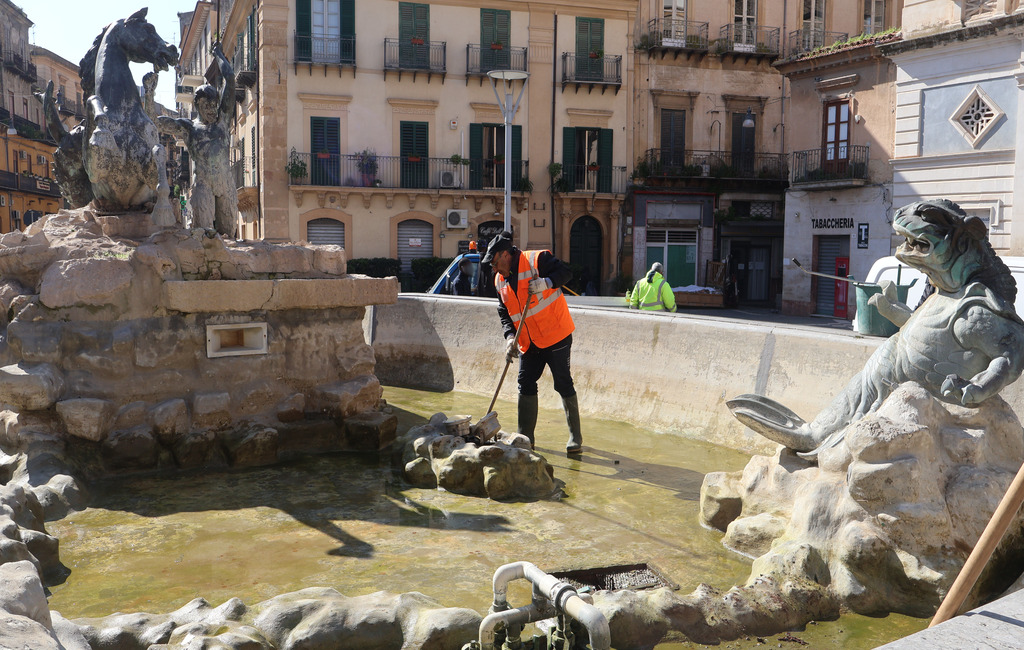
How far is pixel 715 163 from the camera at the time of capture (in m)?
27.9

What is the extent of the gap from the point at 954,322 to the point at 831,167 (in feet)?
66.7

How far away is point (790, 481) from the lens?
4.77 m

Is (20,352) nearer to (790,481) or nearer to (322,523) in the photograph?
(322,523)

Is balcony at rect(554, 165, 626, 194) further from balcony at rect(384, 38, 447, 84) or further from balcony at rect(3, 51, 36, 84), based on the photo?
balcony at rect(3, 51, 36, 84)

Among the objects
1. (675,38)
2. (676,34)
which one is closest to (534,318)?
(675,38)

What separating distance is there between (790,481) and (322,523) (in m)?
2.69

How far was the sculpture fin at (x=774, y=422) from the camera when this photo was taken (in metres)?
4.86

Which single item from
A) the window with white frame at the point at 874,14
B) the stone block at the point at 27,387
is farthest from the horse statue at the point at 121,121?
the window with white frame at the point at 874,14

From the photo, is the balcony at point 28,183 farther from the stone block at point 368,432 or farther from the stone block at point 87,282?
the stone block at point 368,432

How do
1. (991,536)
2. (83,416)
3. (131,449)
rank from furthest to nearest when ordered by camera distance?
(131,449) → (83,416) → (991,536)

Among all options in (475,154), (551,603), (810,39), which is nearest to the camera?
(551,603)

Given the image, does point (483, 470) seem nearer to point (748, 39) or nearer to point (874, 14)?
point (748, 39)

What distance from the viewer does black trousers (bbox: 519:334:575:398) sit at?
7.13 meters

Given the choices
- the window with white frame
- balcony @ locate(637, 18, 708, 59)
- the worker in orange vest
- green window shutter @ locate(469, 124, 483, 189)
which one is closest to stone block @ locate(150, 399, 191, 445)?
the worker in orange vest
